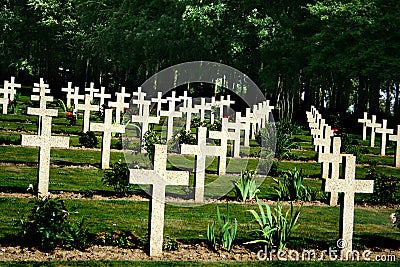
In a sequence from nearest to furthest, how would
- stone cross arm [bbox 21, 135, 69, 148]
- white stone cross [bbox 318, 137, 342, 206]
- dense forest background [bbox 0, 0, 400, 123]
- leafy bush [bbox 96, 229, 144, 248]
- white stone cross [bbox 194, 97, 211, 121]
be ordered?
leafy bush [bbox 96, 229, 144, 248], stone cross arm [bbox 21, 135, 69, 148], white stone cross [bbox 318, 137, 342, 206], white stone cross [bbox 194, 97, 211, 121], dense forest background [bbox 0, 0, 400, 123]

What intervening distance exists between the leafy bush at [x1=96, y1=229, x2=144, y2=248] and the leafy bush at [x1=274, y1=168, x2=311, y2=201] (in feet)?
14.6

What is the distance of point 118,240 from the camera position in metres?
8.66

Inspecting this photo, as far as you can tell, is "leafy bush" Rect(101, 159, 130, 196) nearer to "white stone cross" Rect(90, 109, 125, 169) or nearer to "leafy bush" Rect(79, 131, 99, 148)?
"white stone cross" Rect(90, 109, 125, 169)

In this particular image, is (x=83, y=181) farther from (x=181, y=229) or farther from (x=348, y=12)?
(x=348, y=12)

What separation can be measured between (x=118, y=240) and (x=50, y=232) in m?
0.84

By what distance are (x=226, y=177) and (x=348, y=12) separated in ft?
63.5

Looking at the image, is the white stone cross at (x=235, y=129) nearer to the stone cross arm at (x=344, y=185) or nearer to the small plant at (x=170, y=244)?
the stone cross arm at (x=344, y=185)

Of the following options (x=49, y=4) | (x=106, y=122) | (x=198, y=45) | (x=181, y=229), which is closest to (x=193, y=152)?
(x=181, y=229)

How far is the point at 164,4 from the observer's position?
132 feet

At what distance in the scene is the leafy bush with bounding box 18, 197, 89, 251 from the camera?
8195 millimetres

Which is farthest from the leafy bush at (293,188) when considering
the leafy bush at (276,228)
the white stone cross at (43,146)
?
the leafy bush at (276,228)

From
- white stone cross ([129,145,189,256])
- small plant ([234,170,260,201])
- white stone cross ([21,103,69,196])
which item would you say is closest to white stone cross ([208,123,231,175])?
small plant ([234,170,260,201])

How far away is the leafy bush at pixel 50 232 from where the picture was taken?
8195 mm

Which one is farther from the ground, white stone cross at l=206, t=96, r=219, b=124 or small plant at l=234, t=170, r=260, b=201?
white stone cross at l=206, t=96, r=219, b=124
